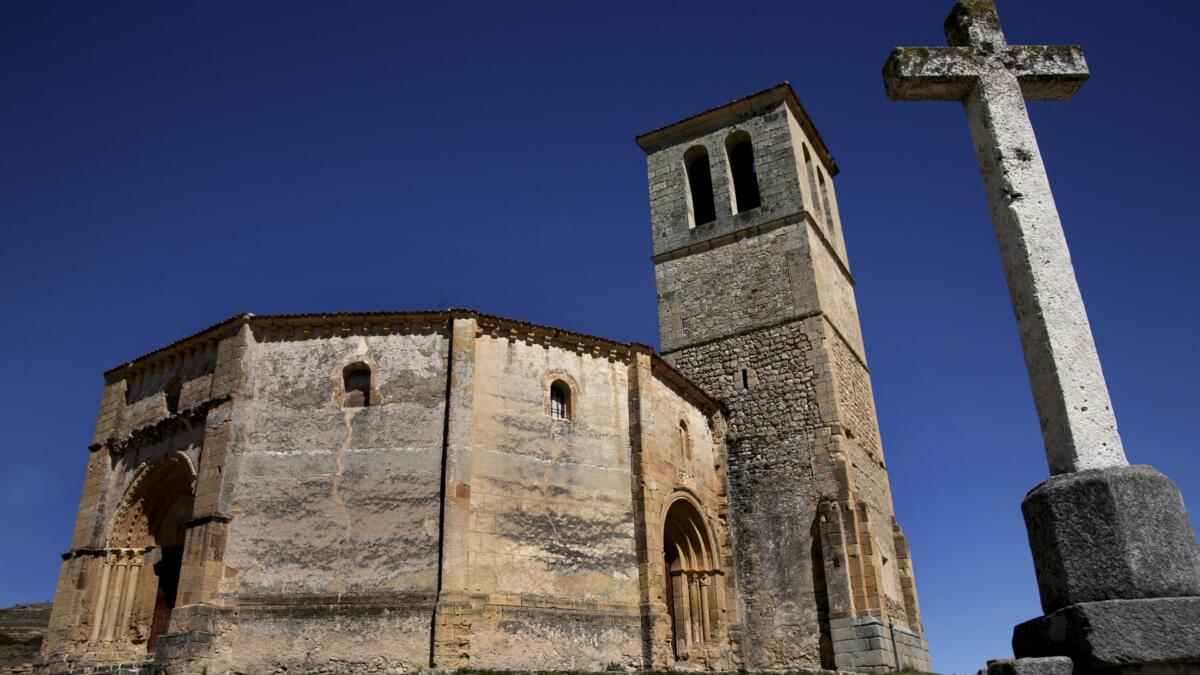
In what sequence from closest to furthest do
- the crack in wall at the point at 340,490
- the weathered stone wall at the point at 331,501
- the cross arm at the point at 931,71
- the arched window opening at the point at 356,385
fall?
the cross arm at the point at 931,71 < the weathered stone wall at the point at 331,501 < the crack in wall at the point at 340,490 < the arched window opening at the point at 356,385

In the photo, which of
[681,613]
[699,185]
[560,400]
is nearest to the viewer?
[560,400]

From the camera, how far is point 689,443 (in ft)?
66.1

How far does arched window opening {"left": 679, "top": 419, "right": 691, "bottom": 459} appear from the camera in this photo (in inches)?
781

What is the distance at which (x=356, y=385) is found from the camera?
17312 millimetres

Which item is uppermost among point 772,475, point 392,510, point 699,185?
point 699,185

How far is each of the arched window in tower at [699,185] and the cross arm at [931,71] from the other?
61.0 ft

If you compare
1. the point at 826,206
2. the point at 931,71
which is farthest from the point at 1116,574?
the point at 826,206

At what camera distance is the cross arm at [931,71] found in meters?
6.48

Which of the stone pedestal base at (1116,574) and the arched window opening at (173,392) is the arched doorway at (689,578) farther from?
the stone pedestal base at (1116,574)

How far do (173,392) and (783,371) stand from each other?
13872 mm

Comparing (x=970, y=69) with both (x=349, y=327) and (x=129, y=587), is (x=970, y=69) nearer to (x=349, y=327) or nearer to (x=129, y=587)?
(x=349, y=327)

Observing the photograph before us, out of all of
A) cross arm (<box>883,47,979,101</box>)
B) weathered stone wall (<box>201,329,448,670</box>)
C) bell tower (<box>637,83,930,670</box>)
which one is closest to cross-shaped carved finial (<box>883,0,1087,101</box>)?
cross arm (<box>883,47,979,101</box>)

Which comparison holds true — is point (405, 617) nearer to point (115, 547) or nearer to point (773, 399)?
point (115, 547)

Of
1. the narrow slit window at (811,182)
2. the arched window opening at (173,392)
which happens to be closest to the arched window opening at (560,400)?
the arched window opening at (173,392)
